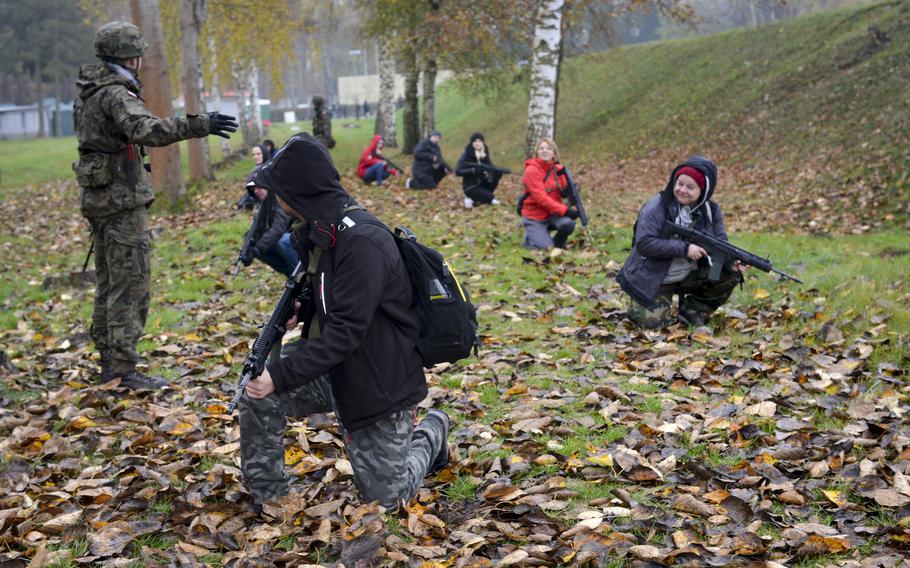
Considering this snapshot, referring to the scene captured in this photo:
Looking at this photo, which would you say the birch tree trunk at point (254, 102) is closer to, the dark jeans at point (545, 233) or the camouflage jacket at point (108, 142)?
the dark jeans at point (545, 233)

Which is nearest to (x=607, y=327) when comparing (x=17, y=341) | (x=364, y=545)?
(x=364, y=545)

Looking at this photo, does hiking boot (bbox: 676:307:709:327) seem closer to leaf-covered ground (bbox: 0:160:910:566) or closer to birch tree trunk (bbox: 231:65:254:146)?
leaf-covered ground (bbox: 0:160:910:566)

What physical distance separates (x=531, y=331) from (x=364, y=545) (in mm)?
4563

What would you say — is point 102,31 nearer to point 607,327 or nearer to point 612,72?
point 607,327

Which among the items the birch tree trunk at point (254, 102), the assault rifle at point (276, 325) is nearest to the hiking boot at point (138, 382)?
the assault rifle at point (276, 325)

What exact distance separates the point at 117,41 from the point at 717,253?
542 cm

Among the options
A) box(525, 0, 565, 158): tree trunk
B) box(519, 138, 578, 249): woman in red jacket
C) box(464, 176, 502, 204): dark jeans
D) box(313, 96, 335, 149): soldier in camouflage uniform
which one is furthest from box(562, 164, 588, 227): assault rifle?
box(313, 96, 335, 149): soldier in camouflage uniform

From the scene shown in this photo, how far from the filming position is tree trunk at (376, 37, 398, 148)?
3080 cm

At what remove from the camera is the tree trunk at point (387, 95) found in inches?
1212

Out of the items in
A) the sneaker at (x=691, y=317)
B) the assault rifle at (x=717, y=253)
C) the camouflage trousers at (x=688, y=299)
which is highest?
the assault rifle at (x=717, y=253)

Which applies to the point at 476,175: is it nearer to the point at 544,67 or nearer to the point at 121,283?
the point at 544,67

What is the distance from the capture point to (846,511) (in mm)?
4246

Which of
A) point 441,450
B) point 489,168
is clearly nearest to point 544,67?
point 489,168

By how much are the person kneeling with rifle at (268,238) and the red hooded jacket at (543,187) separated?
3708mm
